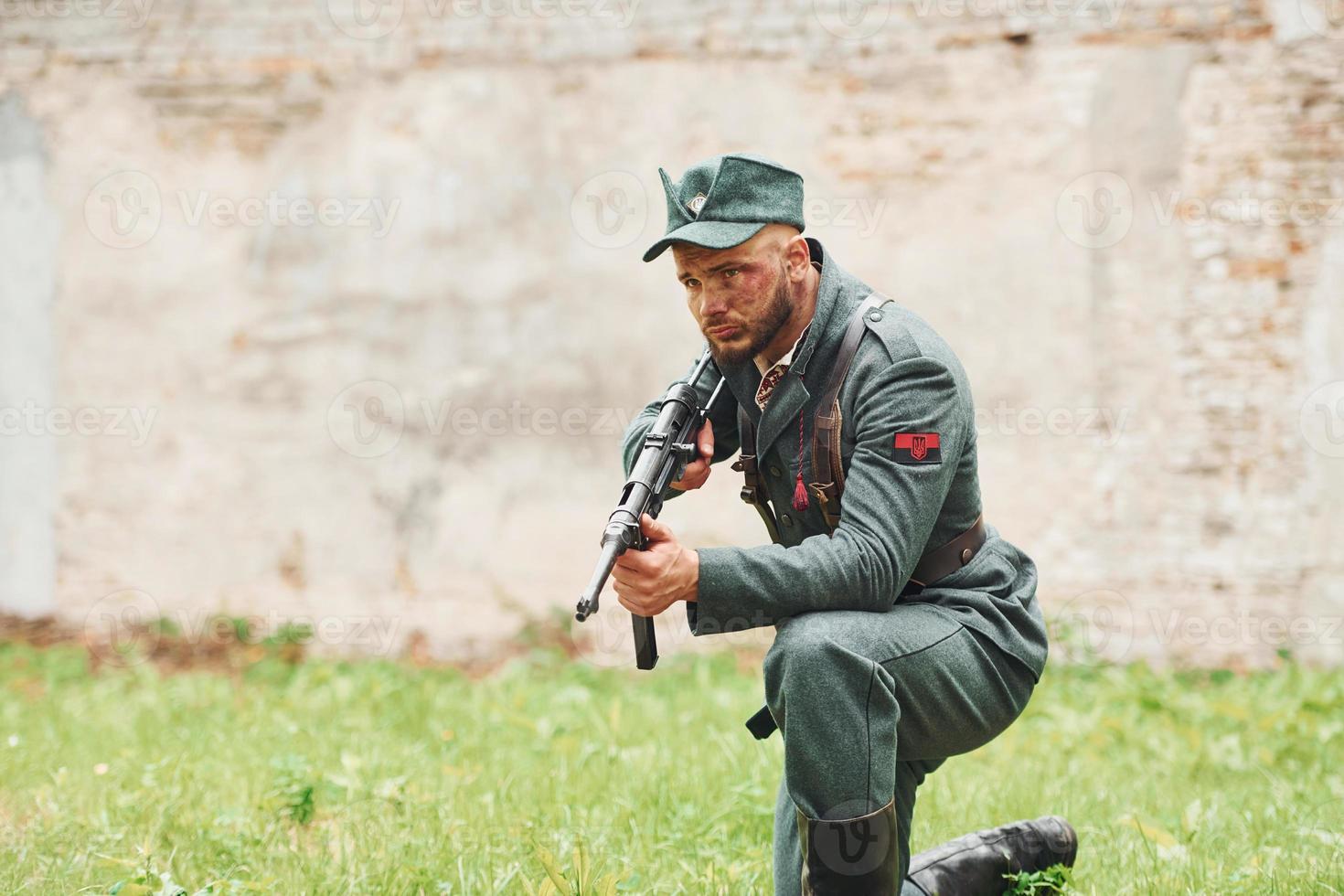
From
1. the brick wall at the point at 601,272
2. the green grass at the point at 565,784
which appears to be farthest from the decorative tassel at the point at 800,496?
the brick wall at the point at 601,272

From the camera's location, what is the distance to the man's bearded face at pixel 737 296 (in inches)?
104

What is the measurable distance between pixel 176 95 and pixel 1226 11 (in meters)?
6.06

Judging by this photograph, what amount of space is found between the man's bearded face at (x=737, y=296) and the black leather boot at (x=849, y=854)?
1.07 metres

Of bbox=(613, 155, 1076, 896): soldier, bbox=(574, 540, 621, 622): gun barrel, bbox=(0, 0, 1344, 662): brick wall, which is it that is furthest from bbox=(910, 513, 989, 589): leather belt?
bbox=(0, 0, 1344, 662): brick wall

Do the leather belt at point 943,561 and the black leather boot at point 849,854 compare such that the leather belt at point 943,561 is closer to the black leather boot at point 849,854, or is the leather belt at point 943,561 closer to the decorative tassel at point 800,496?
the decorative tassel at point 800,496

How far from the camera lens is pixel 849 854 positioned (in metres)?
2.38

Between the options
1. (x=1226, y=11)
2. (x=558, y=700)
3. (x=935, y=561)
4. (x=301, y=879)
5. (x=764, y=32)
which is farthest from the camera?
(x=764, y=32)

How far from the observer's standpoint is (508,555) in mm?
6855

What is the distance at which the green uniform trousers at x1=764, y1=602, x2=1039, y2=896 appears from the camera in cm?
235

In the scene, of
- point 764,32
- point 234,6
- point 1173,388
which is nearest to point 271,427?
point 234,6

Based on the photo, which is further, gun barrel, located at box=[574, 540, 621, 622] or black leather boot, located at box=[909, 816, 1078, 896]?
black leather boot, located at box=[909, 816, 1078, 896]

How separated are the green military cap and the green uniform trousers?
2.87ft

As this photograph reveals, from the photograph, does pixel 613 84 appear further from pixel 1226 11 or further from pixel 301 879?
pixel 301 879

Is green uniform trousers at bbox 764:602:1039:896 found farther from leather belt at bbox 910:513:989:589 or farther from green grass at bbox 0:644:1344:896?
green grass at bbox 0:644:1344:896
